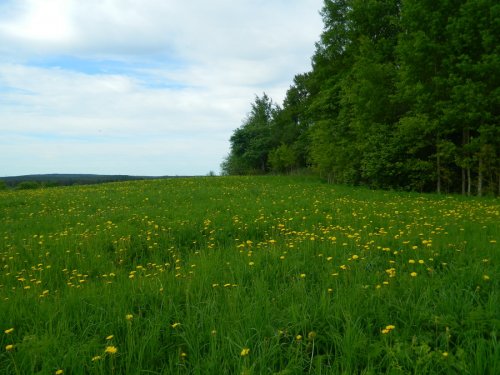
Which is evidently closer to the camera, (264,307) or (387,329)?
(387,329)

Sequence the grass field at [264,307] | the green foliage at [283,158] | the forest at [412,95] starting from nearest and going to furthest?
1. the grass field at [264,307]
2. the forest at [412,95]
3. the green foliage at [283,158]

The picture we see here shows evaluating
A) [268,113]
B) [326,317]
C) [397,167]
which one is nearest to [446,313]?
[326,317]

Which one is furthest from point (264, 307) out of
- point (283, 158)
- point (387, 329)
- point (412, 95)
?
point (283, 158)

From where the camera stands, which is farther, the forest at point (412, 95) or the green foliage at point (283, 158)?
the green foliage at point (283, 158)

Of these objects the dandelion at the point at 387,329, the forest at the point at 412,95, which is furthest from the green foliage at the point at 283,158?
the dandelion at the point at 387,329

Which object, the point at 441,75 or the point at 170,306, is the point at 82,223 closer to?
the point at 170,306

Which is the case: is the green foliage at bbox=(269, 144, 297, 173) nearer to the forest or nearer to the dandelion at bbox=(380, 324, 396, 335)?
the forest

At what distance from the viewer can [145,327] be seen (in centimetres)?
312

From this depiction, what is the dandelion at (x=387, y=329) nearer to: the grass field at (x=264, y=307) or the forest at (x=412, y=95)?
the grass field at (x=264, y=307)

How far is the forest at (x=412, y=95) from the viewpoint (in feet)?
44.7

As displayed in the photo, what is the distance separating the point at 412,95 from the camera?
52.1ft

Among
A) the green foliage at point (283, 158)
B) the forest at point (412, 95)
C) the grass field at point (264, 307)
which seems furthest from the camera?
the green foliage at point (283, 158)

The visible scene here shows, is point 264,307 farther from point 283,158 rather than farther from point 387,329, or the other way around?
point 283,158

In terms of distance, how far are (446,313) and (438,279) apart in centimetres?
74
